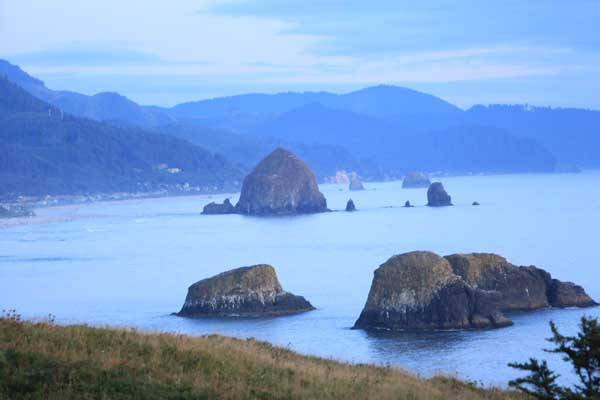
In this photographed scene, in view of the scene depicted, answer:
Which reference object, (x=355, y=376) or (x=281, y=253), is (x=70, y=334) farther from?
(x=281, y=253)

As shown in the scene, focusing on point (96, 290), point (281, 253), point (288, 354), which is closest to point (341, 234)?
point (281, 253)

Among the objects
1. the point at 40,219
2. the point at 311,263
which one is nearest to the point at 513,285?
the point at 311,263

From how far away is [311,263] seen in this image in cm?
9300

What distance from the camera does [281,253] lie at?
346 ft

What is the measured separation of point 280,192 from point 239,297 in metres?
127

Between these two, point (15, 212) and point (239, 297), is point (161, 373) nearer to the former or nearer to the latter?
point (239, 297)

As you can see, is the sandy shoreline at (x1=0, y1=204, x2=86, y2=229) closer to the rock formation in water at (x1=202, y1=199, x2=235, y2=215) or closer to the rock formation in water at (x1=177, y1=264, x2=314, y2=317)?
the rock formation in water at (x1=202, y1=199, x2=235, y2=215)

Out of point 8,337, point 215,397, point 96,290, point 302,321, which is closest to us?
point 215,397

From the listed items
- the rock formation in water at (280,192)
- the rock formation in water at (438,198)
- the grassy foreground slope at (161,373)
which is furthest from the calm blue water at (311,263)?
the grassy foreground slope at (161,373)

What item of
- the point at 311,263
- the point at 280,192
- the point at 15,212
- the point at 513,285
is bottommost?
the point at 513,285

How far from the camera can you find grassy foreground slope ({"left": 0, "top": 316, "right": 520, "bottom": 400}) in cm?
1573

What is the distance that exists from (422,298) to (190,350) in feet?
111

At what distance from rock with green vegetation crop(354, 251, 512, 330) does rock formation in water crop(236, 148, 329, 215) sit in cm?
13070

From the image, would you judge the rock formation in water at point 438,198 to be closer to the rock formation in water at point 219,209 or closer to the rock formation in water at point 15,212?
the rock formation in water at point 219,209
